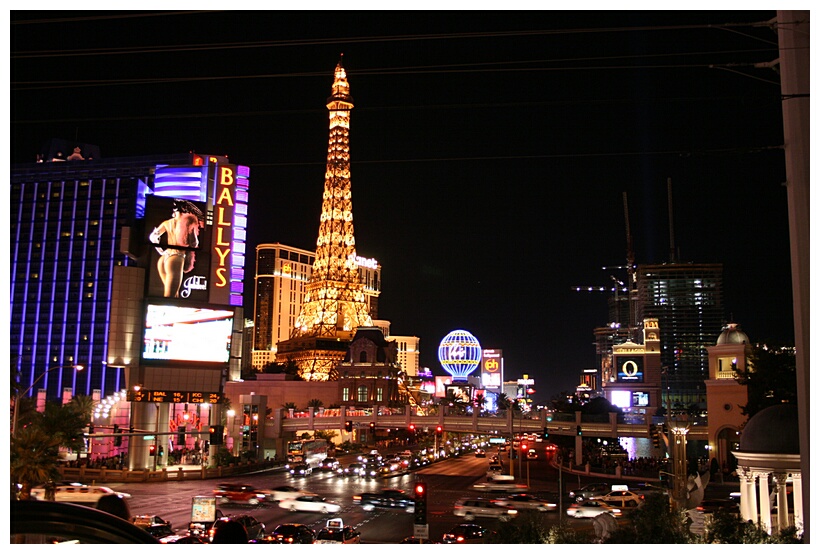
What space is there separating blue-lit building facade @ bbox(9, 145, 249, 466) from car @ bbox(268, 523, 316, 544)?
10.2m

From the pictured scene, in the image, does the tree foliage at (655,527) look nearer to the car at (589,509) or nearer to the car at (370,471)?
the car at (589,509)

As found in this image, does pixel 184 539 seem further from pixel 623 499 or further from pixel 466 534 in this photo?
pixel 623 499

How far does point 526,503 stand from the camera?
39.7 meters

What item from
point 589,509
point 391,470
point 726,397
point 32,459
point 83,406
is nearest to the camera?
point 32,459

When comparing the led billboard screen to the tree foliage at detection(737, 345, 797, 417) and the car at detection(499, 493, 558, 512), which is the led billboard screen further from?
the tree foliage at detection(737, 345, 797, 417)

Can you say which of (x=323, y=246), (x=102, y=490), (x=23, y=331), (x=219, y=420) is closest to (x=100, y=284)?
(x=23, y=331)

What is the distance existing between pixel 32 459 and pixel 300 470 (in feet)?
121

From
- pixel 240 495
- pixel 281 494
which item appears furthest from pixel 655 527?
pixel 240 495

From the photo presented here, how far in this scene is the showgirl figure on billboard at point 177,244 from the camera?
217 feet

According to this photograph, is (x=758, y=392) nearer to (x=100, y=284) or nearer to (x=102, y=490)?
(x=102, y=490)

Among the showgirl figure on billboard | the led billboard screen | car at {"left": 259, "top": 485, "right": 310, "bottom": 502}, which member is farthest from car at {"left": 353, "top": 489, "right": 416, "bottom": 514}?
the showgirl figure on billboard

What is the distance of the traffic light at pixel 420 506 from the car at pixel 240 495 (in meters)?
22.6

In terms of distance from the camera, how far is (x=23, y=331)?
124 metres
